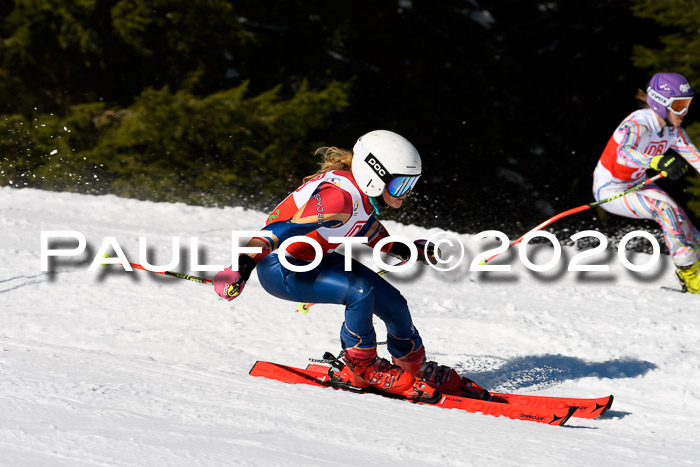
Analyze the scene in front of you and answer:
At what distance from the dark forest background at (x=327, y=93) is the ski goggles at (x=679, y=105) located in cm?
514

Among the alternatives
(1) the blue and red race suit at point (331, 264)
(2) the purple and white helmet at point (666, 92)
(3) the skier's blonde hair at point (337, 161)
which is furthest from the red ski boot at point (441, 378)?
(2) the purple and white helmet at point (666, 92)

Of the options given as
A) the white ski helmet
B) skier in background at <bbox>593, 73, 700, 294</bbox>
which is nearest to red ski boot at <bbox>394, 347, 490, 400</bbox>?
the white ski helmet

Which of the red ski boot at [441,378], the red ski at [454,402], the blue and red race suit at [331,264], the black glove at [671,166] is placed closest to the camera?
the blue and red race suit at [331,264]

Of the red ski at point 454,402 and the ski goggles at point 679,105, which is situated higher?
the ski goggles at point 679,105

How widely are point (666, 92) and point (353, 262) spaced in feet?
13.2

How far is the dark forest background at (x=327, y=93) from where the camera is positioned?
555 inches

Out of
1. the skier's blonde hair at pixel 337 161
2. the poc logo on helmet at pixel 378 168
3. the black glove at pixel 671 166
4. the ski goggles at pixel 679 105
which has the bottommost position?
the black glove at pixel 671 166

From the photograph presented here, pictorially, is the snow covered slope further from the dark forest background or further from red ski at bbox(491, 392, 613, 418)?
the dark forest background

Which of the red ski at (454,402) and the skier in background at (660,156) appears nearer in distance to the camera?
the red ski at (454,402)

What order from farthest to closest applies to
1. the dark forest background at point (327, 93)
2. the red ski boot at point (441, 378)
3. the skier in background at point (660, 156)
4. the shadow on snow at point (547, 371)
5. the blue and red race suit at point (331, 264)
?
the dark forest background at point (327, 93) < the skier in background at point (660, 156) < the shadow on snow at point (547, 371) < the red ski boot at point (441, 378) < the blue and red race suit at point (331, 264)

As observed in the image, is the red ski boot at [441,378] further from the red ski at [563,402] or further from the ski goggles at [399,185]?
the ski goggles at [399,185]

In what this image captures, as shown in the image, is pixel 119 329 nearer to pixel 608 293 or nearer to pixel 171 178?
pixel 608 293

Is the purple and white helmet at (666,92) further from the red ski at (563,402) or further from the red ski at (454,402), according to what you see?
the red ski at (454,402)

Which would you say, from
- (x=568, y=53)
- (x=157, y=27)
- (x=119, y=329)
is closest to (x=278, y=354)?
(x=119, y=329)
